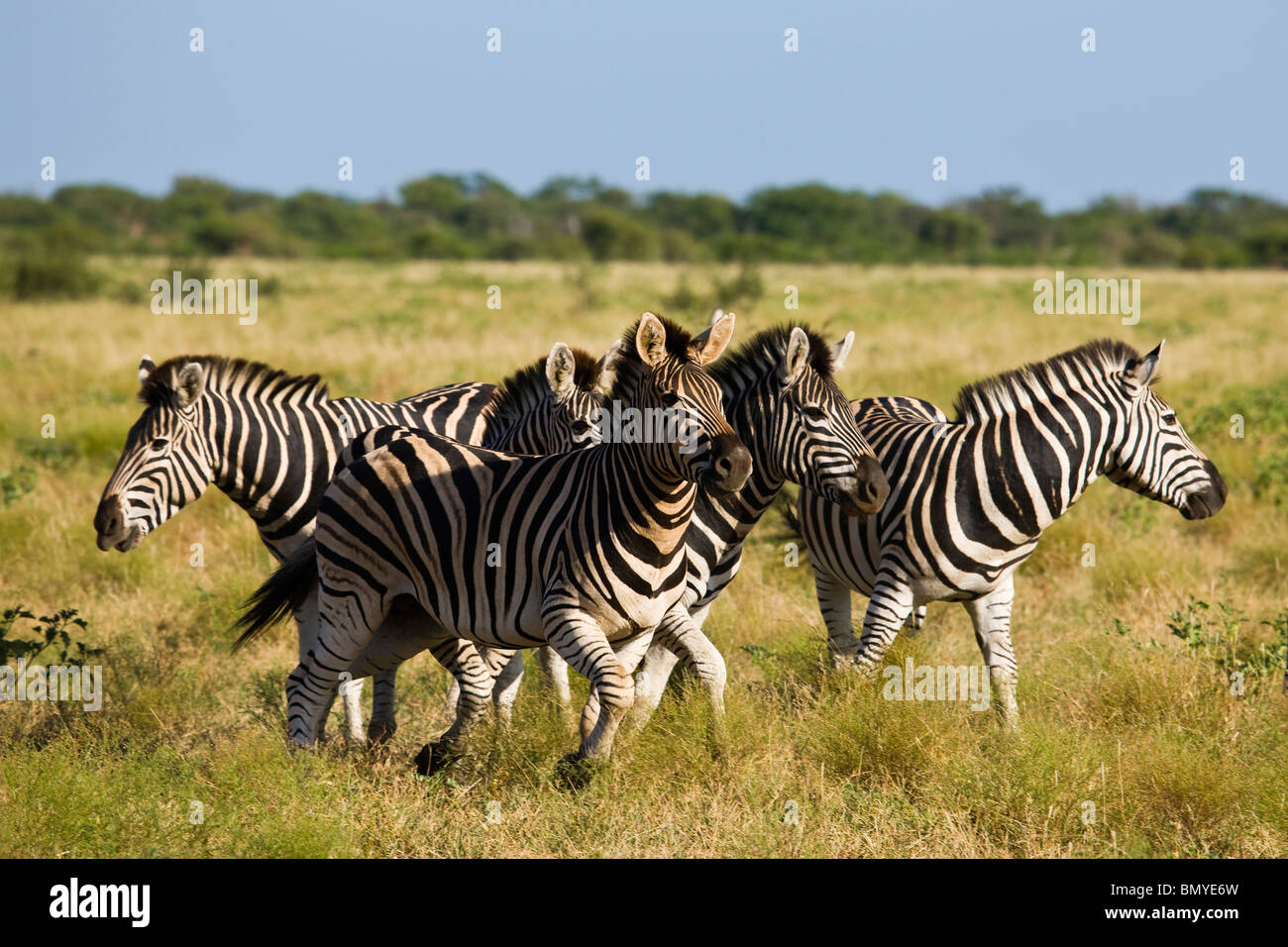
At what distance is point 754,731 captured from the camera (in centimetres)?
557

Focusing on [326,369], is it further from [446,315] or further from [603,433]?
[603,433]

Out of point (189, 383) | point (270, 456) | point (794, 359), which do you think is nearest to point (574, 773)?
point (794, 359)

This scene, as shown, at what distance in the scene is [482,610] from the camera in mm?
5066

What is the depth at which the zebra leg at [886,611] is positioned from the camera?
586 cm

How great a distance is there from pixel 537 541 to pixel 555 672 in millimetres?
1678

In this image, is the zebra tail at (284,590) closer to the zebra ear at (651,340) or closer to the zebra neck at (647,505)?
the zebra neck at (647,505)

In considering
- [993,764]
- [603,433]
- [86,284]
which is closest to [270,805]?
[603,433]

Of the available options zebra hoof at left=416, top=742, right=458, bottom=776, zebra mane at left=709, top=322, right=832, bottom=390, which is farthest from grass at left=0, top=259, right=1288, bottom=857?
zebra mane at left=709, top=322, right=832, bottom=390

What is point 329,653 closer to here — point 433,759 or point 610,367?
point 433,759

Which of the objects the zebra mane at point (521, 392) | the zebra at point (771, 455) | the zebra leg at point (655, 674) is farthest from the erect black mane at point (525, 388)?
the zebra leg at point (655, 674)

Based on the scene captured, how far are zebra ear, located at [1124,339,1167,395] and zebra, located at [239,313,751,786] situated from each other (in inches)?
81.0

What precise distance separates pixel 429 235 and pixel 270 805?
61.0 meters

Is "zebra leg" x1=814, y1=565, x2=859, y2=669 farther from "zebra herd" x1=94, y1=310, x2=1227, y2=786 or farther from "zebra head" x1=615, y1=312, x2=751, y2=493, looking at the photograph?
"zebra head" x1=615, y1=312, x2=751, y2=493

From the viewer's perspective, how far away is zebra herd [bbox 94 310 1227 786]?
4.86 meters
